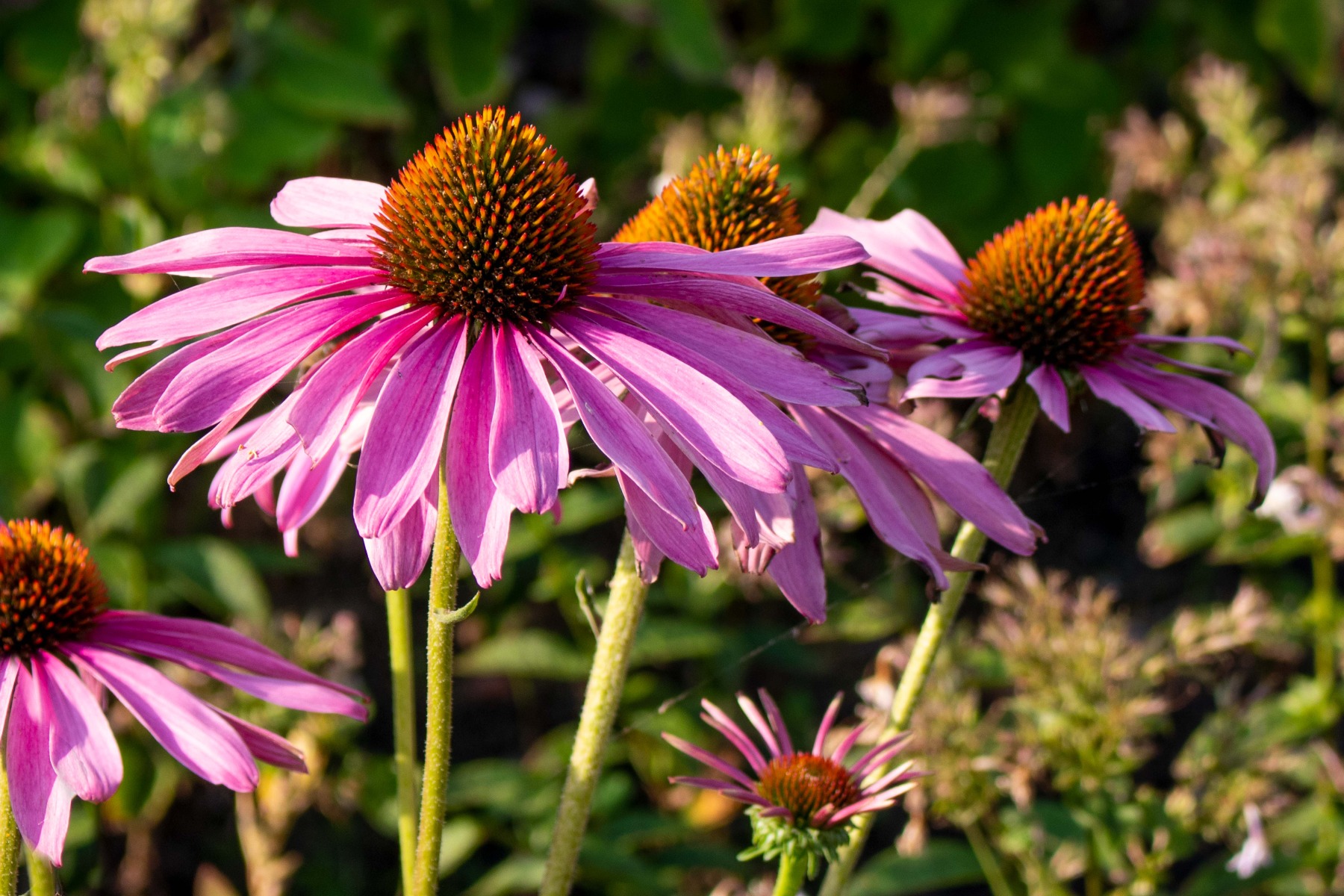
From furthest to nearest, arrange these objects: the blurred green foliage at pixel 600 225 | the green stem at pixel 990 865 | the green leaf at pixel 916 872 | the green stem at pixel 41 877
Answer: the blurred green foliage at pixel 600 225
the green leaf at pixel 916 872
the green stem at pixel 990 865
the green stem at pixel 41 877

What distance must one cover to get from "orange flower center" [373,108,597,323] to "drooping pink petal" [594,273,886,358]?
24 millimetres

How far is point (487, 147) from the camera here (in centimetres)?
75

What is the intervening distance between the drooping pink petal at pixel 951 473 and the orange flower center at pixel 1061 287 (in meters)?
0.13

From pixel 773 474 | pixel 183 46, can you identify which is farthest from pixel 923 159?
pixel 773 474

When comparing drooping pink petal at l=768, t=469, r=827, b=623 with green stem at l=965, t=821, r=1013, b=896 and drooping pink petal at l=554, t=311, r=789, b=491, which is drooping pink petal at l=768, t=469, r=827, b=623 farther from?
green stem at l=965, t=821, r=1013, b=896

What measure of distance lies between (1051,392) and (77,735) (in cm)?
59

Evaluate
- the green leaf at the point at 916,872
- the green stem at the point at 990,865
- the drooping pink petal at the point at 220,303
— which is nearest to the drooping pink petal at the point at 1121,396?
the drooping pink petal at the point at 220,303

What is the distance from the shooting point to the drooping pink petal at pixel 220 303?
0.63 m

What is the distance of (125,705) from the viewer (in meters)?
0.72

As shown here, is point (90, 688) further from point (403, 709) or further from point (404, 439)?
point (404, 439)

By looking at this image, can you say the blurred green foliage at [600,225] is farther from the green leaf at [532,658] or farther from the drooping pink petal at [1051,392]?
the drooping pink petal at [1051,392]

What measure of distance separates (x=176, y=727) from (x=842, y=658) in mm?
1770

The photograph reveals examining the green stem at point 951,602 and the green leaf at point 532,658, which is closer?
the green stem at point 951,602

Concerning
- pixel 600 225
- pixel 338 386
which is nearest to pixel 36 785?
pixel 338 386
